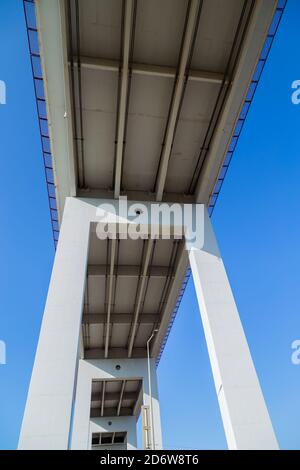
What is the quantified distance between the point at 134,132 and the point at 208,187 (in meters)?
3.33

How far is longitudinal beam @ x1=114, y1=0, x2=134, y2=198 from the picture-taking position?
7522mm

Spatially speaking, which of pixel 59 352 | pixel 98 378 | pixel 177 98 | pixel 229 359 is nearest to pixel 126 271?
pixel 59 352

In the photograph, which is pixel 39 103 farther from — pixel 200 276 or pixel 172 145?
pixel 200 276

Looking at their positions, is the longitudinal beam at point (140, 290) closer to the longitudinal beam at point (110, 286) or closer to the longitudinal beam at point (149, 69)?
the longitudinal beam at point (110, 286)

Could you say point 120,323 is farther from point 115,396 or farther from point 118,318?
point 115,396

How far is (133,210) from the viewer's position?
11109 millimetres

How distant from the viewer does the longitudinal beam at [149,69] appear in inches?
341

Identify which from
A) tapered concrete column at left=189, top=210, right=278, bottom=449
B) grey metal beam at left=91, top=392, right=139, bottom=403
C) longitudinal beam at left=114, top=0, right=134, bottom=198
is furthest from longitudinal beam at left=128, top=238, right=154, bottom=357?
grey metal beam at left=91, top=392, right=139, bottom=403

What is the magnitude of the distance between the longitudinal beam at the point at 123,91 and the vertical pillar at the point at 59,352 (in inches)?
87.1

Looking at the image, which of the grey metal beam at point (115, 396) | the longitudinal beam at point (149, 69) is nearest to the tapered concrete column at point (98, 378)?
the grey metal beam at point (115, 396)

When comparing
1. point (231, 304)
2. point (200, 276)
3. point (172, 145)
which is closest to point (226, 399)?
point (231, 304)

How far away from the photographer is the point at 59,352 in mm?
7637

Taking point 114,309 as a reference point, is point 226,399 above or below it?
below

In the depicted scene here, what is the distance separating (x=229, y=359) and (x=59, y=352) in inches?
173
